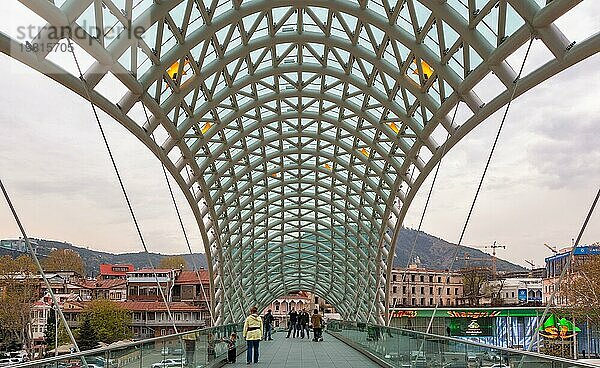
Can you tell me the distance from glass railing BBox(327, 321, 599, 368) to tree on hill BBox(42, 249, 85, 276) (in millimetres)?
47303

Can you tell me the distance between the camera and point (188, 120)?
3359cm

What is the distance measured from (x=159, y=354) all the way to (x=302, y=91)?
2550cm

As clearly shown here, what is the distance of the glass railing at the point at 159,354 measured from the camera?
10.2 m

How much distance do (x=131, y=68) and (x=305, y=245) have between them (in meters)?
50.1

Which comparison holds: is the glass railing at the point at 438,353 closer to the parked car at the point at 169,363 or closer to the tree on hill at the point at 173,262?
the parked car at the point at 169,363

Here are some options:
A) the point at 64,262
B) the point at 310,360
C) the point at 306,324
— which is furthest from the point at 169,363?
the point at 64,262

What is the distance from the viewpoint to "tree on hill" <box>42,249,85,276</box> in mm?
70250

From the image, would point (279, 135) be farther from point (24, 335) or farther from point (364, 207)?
point (24, 335)

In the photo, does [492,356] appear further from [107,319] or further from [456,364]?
[107,319]

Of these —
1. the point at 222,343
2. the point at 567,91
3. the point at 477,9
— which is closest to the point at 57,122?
→ the point at 222,343

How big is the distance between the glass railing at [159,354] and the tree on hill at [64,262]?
47.5 meters

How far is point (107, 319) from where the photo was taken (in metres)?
85.4

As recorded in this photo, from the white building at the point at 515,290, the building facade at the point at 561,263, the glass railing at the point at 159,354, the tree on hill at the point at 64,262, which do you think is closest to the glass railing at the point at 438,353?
the glass railing at the point at 159,354

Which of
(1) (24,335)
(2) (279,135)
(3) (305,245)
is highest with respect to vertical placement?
(2) (279,135)
